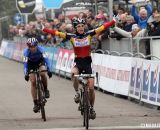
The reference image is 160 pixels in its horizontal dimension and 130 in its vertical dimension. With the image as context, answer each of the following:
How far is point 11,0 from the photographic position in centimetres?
6650

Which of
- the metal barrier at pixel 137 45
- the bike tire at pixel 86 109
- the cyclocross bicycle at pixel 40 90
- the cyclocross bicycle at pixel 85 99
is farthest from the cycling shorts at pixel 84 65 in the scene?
the metal barrier at pixel 137 45

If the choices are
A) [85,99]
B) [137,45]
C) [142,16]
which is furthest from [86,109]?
[142,16]

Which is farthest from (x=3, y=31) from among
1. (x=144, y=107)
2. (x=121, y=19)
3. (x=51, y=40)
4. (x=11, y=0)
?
(x=144, y=107)

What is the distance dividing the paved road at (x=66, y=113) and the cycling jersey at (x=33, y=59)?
1133 millimetres

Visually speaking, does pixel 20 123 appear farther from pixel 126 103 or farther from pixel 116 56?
pixel 116 56

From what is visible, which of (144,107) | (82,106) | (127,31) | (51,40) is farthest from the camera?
(51,40)

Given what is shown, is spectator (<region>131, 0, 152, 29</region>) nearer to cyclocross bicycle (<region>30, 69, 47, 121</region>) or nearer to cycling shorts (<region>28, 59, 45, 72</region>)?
cycling shorts (<region>28, 59, 45, 72</region>)

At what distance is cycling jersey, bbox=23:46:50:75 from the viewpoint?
1323 cm

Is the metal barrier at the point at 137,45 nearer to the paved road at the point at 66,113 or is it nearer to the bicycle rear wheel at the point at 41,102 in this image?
the paved road at the point at 66,113

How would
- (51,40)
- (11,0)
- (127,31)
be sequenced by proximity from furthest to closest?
(11,0)
(51,40)
(127,31)

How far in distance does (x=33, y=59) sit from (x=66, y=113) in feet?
5.27

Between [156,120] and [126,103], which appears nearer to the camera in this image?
[156,120]

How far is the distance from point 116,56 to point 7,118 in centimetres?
502

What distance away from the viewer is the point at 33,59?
13.4m
